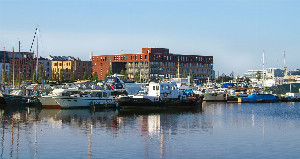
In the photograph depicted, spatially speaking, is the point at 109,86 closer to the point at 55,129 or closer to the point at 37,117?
the point at 37,117

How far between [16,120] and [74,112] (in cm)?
1625

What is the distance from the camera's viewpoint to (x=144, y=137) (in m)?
53.7

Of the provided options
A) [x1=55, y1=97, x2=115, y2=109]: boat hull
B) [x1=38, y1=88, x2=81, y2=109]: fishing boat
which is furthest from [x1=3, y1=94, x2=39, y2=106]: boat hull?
[x1=55, y1=97, x2=115, y2=109]: boat hull

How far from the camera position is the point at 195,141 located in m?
50.9

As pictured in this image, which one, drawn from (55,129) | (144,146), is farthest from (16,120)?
(144,146)

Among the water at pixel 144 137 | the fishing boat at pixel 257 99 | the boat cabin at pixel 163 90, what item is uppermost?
the boat cabin at pixel 163 90

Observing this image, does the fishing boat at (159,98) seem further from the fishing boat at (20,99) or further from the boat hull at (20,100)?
the fishing boat at (20,99)

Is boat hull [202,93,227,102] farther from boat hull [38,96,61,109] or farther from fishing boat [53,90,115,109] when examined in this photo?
boat hull [38,96,61,109]

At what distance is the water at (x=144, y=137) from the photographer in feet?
142

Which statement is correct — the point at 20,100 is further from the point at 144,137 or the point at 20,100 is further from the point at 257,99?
the point at 257,99

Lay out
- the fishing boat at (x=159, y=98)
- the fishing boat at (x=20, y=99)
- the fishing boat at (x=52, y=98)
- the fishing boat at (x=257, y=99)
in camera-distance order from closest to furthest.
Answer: the fishing boat at (x=52, y=98), the fishing boat at (x=159, y=98), the fishing boat at (x=20, y=99), the fishing boat at (x=257, y=99)

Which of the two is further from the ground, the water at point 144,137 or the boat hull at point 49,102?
the boat hull at point 49,102

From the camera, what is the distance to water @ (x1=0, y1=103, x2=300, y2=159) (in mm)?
43375

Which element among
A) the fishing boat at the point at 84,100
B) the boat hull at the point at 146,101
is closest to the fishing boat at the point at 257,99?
the boat hull at the point at 146,101
